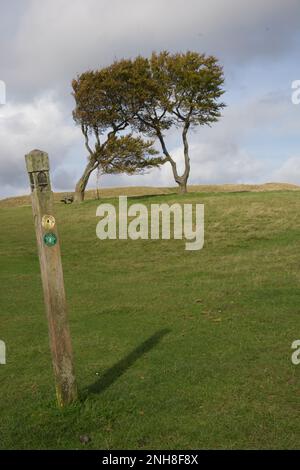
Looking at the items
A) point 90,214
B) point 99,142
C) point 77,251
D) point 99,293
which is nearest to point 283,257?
point 99,293

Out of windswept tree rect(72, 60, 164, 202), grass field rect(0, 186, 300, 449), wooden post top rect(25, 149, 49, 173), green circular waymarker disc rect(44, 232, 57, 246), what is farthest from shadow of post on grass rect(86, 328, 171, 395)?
windswept tree rect(72, 60, 164, 202)

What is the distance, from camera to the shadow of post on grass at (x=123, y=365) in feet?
24.3

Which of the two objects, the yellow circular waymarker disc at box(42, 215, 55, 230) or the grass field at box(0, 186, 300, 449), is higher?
the yellow circular waymarker disc at box(42, 215, 55, 230)

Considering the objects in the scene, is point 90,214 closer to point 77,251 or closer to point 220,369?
point 77,251

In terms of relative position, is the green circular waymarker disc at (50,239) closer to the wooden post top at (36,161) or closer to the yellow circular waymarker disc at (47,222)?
the yellow circular waymarker disc at (47,222)

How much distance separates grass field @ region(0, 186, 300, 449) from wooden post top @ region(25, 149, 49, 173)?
326 centimetres

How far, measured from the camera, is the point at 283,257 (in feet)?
64.1

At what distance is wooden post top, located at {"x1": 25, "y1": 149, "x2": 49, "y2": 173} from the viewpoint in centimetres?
604

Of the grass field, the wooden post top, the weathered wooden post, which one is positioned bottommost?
the grass field

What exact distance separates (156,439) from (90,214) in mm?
31413

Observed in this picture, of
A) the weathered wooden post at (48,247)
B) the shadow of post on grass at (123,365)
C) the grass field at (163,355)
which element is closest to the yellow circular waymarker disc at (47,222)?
the weathered wooden post at (48,247)

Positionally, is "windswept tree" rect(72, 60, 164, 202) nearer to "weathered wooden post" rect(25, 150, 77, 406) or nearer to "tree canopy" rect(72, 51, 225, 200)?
"tree canopy" rect(72, 51, 225, 200)

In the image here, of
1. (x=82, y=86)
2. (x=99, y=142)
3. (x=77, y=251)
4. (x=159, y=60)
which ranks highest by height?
(x=159, y=60)

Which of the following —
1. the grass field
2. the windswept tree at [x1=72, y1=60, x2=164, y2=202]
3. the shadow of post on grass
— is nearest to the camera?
the grass field
